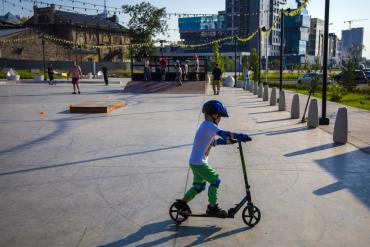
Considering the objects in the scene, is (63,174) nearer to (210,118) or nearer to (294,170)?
(210,118)

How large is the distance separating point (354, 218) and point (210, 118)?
217 cm

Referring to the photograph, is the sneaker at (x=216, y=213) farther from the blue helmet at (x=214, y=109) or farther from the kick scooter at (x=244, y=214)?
the blue helmet at (x=214, y=109)

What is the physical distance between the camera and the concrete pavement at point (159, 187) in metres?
3.99

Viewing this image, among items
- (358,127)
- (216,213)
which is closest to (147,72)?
(358,127)

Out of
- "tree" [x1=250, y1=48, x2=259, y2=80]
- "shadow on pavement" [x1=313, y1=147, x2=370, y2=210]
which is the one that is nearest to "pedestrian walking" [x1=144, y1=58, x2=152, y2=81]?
"tree" [x1=250, y1=48, x2=259, y2=80]

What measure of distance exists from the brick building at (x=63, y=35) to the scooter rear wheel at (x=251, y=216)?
5825 cm

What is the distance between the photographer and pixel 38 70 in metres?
55.9

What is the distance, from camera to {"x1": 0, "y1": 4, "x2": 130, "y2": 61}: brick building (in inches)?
2357

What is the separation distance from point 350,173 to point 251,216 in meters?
2.95

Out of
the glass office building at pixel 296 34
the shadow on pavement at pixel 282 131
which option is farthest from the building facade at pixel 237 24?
the shadow on pavement at pixel 282 131

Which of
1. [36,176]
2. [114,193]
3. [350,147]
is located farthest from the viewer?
[350,147]

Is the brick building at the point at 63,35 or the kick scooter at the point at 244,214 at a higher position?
the brick building at the point at 63,35

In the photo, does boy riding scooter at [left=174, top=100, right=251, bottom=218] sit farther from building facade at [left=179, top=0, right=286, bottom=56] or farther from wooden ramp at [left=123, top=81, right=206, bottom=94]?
building facade at [left=179, top=0, right=286, bottom=56]

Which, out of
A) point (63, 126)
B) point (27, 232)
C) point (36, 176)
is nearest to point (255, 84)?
point (63, 126)
